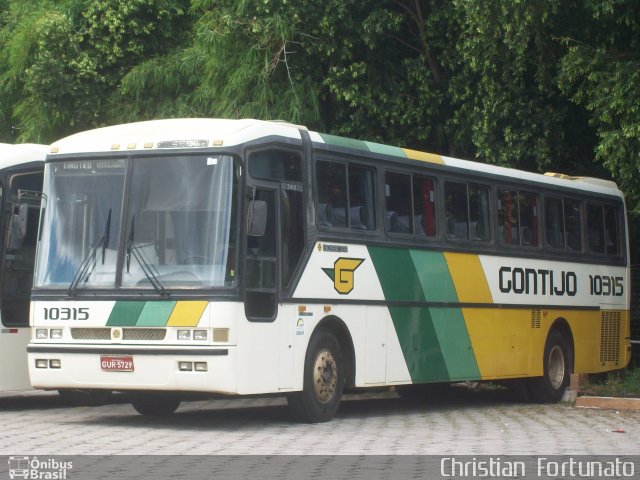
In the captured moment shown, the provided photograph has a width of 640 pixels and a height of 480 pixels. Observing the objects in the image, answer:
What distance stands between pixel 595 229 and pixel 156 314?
9.76 m

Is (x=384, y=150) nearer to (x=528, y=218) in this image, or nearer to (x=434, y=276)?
(x=434, y=276)

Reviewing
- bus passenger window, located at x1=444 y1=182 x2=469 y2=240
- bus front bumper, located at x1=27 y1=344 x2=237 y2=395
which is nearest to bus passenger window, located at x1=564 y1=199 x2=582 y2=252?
bus passenger window, located at x1=444 y1=182 x2=469 y2=240

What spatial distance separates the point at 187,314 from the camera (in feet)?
44.9

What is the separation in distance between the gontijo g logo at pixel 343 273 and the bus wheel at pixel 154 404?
233 centimetres

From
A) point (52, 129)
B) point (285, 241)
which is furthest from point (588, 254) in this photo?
point (52, 129)

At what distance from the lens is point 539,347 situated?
64.5 feet

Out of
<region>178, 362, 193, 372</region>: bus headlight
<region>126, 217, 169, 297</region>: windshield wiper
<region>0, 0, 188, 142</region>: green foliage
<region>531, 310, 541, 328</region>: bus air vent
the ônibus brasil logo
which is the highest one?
<region>0, 0, 188, 142</region>: green foliage

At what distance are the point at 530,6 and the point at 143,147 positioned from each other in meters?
7.07

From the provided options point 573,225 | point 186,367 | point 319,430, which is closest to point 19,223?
point 186,367

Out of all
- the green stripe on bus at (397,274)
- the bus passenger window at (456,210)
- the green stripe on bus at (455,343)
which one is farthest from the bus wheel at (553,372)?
the green stripe on bus at (397,274)

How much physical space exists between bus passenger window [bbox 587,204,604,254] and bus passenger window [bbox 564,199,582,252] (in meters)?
0.31

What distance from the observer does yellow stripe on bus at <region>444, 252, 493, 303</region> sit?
1767 cm

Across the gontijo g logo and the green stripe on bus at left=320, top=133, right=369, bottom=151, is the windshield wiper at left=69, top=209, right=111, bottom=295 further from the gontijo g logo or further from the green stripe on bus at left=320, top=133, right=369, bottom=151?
the green stripe on bus at left=320, top=133, right=369, bottom=151

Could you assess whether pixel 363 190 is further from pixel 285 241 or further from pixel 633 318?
pixel 633 318
